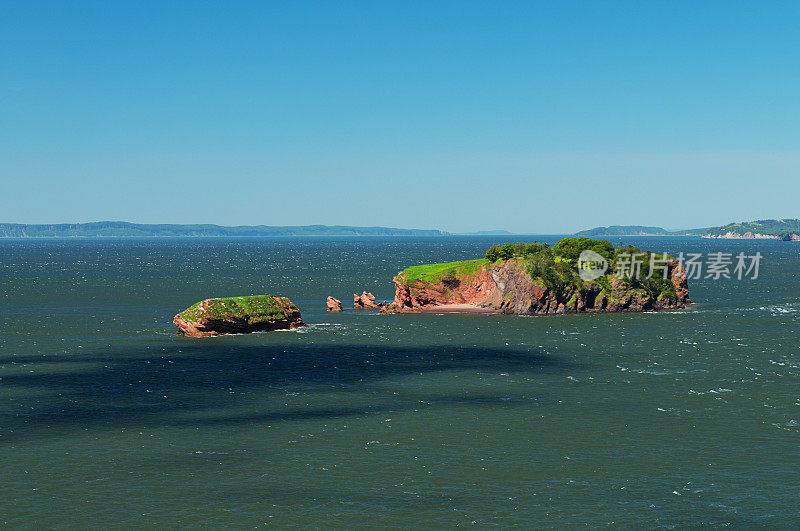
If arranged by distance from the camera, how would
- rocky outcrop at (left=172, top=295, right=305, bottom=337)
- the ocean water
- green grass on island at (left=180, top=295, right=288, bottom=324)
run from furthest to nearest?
green grass on island at (left=180, top=295, right=288, bottom=324), rocky outcrop at (left=172, top=295, right=305, bottom=337), the ocean water

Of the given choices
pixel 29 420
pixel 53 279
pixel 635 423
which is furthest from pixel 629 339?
pixel 53 279

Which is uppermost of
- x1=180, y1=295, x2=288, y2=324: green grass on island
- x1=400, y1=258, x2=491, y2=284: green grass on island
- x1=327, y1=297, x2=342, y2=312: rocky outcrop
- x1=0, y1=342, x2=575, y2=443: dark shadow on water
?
x1=400, y1=258, x2=491, y2=284: green grass on island

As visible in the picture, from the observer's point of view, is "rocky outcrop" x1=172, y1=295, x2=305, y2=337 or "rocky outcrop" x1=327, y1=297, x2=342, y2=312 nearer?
"rocky outcrop" x1=172, y1=295, x2=305, y2=337

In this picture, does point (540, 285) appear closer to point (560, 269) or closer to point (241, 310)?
point (560, 269)

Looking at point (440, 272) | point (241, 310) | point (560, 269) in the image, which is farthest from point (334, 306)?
point (560, 269)

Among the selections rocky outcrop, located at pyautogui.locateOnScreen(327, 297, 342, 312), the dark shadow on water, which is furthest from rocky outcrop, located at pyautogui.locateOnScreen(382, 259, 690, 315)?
the dark shadow on water

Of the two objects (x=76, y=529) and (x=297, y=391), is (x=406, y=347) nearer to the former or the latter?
(x=297, y=391)

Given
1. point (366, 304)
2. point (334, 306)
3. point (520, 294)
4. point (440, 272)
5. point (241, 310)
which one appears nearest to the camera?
point (241, 310)

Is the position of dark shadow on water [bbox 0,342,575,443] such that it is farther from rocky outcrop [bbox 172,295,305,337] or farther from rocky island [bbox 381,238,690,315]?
rocky island [bbox 381,238,690,315]
